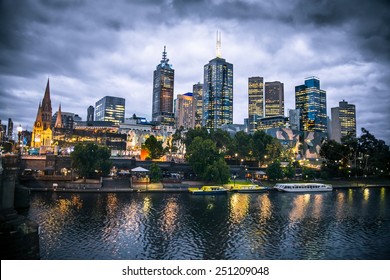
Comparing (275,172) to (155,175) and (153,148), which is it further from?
(153,148)

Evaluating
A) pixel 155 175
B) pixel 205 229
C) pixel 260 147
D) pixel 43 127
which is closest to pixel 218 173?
pixel 155 175

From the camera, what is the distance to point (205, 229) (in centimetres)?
3888

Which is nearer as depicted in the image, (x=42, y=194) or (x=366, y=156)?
(x=42, y=194)

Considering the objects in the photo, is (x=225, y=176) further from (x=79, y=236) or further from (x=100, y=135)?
(x=100, y=135)

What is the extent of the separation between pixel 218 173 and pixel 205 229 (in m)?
43.1

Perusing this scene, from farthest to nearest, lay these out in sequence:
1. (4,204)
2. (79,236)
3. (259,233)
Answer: (259,233) < (79,236) < (4,204)

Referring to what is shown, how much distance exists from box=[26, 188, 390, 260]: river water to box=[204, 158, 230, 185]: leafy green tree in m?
19.4

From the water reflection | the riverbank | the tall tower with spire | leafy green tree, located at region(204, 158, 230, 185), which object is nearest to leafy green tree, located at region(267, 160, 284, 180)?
the riverbank

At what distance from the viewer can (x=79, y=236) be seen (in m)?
34.4

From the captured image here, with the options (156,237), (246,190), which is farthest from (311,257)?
(246,190)

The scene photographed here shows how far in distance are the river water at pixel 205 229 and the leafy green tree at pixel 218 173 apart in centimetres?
1935

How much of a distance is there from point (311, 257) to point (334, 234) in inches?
411

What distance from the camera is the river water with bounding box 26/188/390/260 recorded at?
30.0 meters

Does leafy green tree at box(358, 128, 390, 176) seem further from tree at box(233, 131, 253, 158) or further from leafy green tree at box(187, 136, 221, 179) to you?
leafy green tree at box(187, 136, 221, 179)
